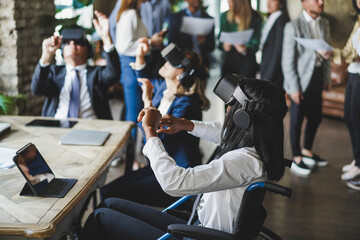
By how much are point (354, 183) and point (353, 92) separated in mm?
754

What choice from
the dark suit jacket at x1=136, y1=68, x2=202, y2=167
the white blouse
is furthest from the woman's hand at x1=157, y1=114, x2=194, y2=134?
the white blouse

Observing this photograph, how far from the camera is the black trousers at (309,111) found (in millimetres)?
3676

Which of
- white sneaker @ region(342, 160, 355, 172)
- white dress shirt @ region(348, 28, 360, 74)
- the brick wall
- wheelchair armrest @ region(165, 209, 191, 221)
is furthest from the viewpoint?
white sneaker @ region(342, 160, 355, 172)

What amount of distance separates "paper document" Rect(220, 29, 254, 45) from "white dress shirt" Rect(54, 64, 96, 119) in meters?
1.52

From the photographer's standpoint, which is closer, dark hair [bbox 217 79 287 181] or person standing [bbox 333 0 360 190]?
dark hair [bbox 217 79 287 181]

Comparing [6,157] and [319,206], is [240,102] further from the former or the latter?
[319,206]

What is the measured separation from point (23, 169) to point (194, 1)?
2.76 meters

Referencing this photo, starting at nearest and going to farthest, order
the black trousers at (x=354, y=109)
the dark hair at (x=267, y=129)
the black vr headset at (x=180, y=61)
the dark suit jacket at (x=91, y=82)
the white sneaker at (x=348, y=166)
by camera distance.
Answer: the dark hair at (x=267, y=129) < the black vr headset at (x=180, y=61) < the dark suit jacket at (x=91, y=82) < the black trousers at (x=354, y=109) < the white sneaker at (x=348, y=166)

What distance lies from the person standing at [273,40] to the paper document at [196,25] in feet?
1.65

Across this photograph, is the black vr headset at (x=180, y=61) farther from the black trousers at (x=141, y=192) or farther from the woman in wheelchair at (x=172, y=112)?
the black trousers at (x=141, y=192)

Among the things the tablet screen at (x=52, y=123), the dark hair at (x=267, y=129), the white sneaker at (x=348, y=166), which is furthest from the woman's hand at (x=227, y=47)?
the dark hair at (x=267, y=129)

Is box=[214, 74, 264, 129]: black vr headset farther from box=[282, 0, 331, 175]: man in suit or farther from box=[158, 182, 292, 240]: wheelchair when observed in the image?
box=[282, 0, 331, 175]: man in suit

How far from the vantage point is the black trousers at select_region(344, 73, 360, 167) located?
131 inches

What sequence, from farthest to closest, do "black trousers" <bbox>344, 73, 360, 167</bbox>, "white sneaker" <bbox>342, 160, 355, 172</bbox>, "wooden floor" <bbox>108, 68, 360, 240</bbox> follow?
"white sneaker" <bbox>342, 160, 355, 172</bbox> < "black trousers" <bbox>344, 73, 360, 167</bbox> < "wooden floor" <bbox>108, 68, 360, 240</bbox>
